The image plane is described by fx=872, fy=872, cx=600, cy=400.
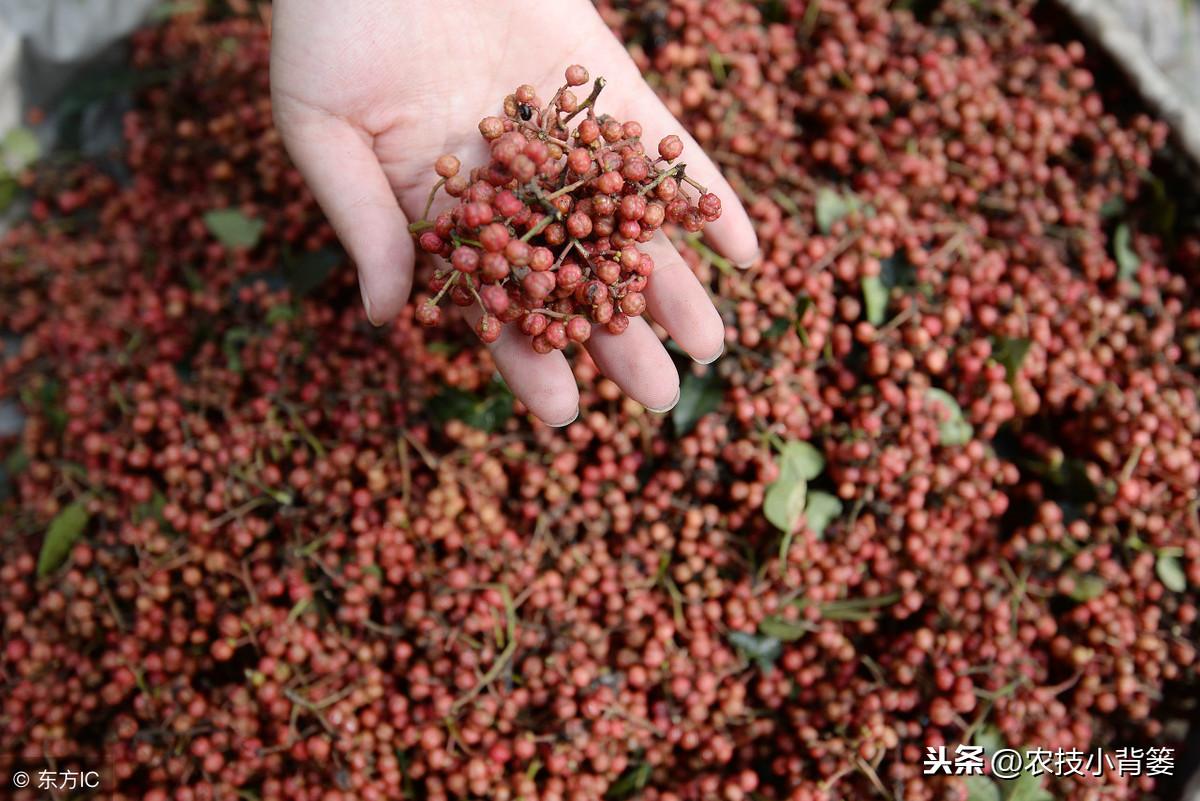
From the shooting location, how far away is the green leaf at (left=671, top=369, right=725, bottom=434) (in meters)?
2.36

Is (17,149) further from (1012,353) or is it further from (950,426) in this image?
(1012,353)

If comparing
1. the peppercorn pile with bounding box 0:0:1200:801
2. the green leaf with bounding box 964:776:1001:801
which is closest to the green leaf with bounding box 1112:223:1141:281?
the peppercorn pile with bounding box 0:0:1200:801

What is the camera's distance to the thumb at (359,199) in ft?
6.16

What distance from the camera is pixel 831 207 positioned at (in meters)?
2.57

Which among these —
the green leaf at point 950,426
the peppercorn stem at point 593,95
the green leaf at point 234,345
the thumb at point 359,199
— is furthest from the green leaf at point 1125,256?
the green leaf at point 234,345

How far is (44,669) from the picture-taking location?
2211 mm

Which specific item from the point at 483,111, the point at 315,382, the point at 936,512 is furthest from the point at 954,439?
the point at 315,382

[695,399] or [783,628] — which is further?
[695,399]

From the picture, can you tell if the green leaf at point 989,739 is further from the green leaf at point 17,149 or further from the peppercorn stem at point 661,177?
the green leaf at point 17,149

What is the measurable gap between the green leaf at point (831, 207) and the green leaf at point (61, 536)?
7.23 ft

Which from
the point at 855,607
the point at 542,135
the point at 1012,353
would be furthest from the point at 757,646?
the point at 542,135

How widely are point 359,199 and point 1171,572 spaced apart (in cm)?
227

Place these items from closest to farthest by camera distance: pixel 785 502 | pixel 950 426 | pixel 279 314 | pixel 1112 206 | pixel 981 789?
pixel 981 789 → pixel 785 502 → pixel 950 426 → pixel 279 314 → pixel 1112 206

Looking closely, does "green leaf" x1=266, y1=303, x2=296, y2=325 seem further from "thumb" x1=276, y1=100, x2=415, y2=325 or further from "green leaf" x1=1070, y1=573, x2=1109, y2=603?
"green leaf" x1=1070, y1=573, x2=1109, y2=603
